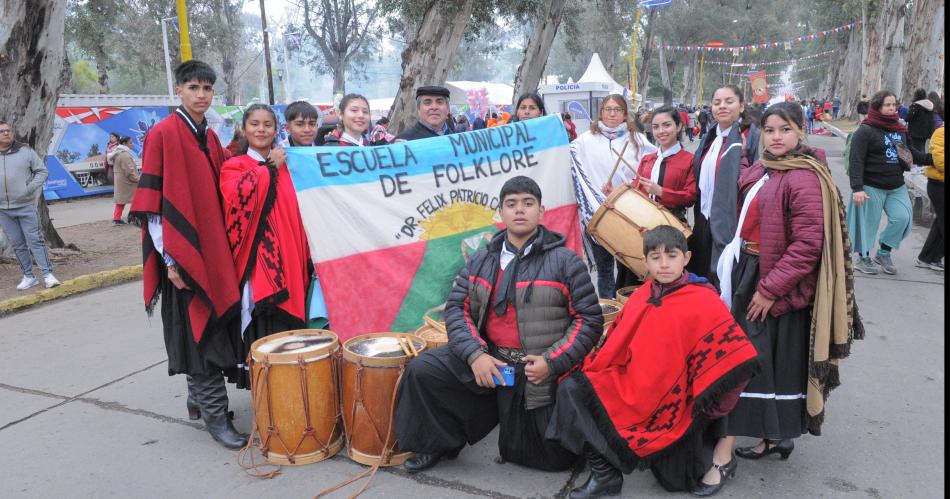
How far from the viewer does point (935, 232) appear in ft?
23.8

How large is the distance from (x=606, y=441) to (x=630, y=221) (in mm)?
1491

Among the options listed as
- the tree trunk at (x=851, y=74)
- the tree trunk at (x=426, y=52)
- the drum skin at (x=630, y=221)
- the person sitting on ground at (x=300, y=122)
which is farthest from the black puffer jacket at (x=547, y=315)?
the tree trunk at (x=851, y=74)

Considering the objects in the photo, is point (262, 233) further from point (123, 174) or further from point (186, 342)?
point (123, 174)

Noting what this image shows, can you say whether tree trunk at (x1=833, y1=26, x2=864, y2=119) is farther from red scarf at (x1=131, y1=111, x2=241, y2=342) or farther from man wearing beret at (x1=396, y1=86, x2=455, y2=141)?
red scarf at (x1=131, y1=111, x2=241, y2=342)

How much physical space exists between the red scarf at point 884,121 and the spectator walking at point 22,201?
8709 millimetres

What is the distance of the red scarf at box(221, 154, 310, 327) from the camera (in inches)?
143

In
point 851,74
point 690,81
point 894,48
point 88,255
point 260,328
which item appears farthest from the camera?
point 690,81

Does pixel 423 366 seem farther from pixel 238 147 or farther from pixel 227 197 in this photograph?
pixel 238 147

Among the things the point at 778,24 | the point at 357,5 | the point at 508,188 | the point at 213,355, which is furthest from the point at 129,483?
the point at 778,24

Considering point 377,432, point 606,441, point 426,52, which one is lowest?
point 377,432

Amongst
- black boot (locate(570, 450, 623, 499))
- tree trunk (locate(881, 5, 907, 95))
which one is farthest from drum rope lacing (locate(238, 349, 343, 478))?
tree trunk (locate(881, 5, 907, 95))

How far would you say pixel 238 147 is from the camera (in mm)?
3834

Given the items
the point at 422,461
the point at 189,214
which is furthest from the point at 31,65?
the point at 422,461

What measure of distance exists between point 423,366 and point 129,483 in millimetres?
1562
